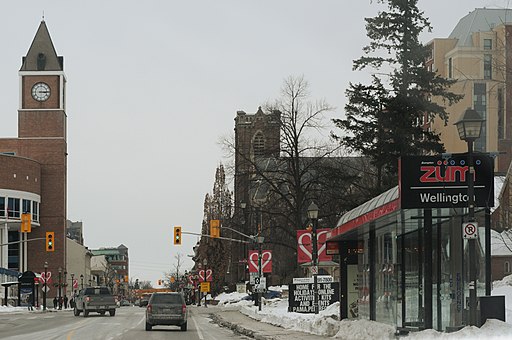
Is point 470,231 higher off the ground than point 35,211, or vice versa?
point 35,211

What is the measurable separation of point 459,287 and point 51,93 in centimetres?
11449

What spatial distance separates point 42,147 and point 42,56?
46.1 ft

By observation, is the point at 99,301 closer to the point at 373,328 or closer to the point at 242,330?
the point at 242,330

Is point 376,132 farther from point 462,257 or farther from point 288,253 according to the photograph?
point 288,253

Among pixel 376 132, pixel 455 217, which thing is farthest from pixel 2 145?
pixel 455 217

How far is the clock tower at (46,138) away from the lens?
4993 inches

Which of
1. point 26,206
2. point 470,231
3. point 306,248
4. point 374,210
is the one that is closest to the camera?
point 470,231

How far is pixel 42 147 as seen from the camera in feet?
419

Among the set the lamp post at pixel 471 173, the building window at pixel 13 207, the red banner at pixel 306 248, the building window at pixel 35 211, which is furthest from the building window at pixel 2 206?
the lamp post at pixel 471 173

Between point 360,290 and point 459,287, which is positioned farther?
point 360,290

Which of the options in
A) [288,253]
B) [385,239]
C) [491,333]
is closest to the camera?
[491,333]

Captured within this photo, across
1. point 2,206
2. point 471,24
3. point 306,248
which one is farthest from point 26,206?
point 306,248

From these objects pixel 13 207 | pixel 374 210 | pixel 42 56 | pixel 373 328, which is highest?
pixel 42 56

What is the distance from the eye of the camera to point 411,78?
52375 millimetres
